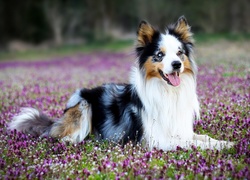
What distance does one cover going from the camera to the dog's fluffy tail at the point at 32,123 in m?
7.41

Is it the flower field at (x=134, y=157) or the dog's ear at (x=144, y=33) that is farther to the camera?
the dog's ear at (x=144, y=33)

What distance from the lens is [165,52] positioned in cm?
638

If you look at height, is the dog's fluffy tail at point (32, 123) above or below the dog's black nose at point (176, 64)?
below

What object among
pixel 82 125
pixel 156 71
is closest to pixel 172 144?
pixel 156 71

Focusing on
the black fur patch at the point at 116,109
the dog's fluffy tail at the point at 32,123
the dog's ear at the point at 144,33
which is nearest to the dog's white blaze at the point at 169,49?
the dog's ear at the point at 144,33

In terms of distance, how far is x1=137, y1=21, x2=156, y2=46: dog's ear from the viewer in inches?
257

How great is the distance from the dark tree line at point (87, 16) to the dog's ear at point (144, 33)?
115ft

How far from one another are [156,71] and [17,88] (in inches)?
334

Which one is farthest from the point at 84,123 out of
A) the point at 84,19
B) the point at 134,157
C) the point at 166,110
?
the point at 84,19

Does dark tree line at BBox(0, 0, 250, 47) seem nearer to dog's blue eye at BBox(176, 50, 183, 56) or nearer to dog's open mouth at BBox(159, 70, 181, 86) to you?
dog's blue eye at BBox(176, 50, 183, 56)

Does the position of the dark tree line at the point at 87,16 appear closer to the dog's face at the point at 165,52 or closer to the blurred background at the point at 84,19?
the blurred background at the point at 84,19

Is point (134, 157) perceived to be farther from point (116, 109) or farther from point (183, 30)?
point (183, 30)

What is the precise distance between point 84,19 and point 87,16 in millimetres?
605

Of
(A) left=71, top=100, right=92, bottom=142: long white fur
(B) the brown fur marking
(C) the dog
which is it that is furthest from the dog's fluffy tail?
(B) the brown fur marking
